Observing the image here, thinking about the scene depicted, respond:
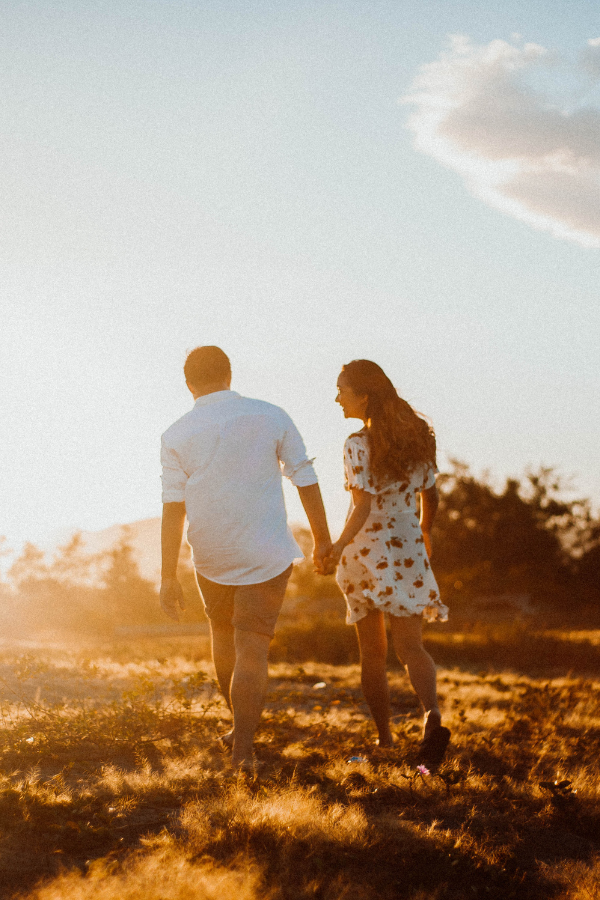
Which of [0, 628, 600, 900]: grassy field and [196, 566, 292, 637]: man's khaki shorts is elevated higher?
[196, 566, 292, 637]: man's khaki shorts

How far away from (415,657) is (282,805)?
5.90ft

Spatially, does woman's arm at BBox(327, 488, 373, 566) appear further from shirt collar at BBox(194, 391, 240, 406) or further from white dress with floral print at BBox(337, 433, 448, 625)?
shirt collar at BBox(194, 391, 240, 406)

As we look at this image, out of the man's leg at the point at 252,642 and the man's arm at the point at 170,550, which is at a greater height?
the man's arm at the point at 170,550

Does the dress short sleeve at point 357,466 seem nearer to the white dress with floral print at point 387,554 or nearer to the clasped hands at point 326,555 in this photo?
the white dress with floral print at point 387,554

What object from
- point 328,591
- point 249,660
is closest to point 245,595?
point 249,660

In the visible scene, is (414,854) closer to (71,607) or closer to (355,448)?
(355,448)

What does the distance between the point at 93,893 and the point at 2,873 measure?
398mm

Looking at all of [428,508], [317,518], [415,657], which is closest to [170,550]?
[317,518]

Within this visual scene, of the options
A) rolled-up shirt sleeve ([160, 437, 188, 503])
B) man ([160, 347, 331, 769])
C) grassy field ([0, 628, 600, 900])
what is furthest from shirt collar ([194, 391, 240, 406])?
grassy field ([0, 628, 600, 900])

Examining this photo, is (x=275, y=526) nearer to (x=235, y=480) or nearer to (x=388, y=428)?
(x=235, y=480)

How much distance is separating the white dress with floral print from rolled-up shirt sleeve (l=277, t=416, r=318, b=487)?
421mm

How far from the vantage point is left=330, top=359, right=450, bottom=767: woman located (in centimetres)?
440

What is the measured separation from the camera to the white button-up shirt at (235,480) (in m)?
3.89

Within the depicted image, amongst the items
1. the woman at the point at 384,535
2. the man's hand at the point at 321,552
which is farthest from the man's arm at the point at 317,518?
the woman at the point at 384,535
